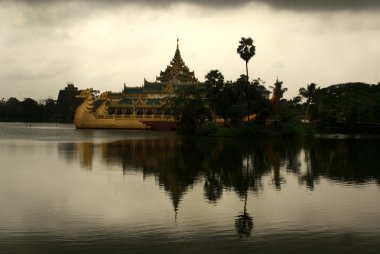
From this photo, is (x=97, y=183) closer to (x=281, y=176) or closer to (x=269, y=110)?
(x=281, y=176)

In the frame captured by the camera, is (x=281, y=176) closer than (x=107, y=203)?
No

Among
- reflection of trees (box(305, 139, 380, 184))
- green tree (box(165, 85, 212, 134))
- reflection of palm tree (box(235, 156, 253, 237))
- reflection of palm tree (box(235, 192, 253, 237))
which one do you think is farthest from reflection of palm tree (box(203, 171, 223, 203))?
green tree (box(165, 85, 212, 134))

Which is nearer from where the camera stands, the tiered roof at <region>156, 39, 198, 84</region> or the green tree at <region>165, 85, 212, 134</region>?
the green tree at <region>165, 85, 212, 134</region>

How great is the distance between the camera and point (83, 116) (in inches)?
3792

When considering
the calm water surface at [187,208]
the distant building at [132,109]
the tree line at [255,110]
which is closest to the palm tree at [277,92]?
the tree line at [255,110]

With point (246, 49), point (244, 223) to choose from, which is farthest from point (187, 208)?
point (246, 49)

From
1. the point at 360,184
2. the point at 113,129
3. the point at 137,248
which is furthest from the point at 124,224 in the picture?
the point at 113,129

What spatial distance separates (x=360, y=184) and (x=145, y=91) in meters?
81.6

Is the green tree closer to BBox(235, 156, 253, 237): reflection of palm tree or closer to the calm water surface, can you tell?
the calm water surface

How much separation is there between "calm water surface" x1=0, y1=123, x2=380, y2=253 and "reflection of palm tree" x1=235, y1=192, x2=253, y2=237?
0.03m

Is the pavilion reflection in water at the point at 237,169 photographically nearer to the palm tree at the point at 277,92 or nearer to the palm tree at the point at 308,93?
the palm tree at the point at 277,92

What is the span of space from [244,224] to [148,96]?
8787 centimetres

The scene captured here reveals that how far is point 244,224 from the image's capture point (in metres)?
13.2

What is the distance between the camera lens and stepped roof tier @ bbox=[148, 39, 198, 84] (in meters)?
105
